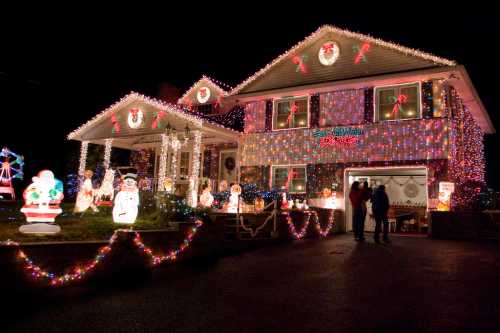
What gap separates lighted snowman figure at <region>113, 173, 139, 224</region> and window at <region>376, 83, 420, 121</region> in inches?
393

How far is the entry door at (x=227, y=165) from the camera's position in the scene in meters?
19.1

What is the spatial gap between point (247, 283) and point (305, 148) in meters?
10.7

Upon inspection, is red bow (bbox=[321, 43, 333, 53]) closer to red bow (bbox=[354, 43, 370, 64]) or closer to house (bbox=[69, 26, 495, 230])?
house (bbox=[69, 26, 495, 230])

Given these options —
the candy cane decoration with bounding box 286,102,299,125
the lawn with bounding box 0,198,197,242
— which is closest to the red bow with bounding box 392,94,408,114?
the candy cane decoration with bounding box 286,102,299,125

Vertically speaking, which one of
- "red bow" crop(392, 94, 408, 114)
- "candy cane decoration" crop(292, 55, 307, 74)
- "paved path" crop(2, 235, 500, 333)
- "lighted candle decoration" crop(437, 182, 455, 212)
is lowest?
"paved path" crop(2, 235, 500, 333)

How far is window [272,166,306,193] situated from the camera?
16859 mm

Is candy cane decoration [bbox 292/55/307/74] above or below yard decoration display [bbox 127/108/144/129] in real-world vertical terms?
above

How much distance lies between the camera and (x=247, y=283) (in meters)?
6.54

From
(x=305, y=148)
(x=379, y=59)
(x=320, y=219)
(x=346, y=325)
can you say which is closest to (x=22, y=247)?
(x=346, y=325)

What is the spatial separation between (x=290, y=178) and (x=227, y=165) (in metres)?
3.59

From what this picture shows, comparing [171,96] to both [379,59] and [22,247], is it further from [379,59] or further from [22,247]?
[22,247]

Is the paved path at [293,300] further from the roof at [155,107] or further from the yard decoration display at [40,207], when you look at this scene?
the roof at [155,107]

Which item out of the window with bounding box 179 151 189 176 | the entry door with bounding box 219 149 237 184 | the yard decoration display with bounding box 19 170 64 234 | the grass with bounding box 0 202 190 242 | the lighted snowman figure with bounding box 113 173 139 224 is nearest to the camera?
the yard decoration display with bounding box 19 170 64 234

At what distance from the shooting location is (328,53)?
54.9 feet
